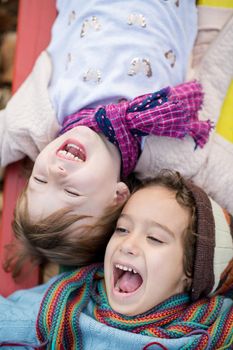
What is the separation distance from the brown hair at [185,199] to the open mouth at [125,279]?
11 centimetres

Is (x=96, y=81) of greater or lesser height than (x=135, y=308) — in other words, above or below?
above

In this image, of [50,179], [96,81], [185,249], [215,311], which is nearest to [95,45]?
[96,81]

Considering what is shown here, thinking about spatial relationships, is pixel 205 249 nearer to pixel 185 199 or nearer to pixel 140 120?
pixel 185 199

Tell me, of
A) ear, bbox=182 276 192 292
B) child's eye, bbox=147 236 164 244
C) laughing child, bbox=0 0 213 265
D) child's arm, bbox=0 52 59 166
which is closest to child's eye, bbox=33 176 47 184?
laughing child, bbox=0 0 213 265

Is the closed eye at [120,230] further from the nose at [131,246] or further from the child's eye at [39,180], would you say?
the child's eye at [39,180]

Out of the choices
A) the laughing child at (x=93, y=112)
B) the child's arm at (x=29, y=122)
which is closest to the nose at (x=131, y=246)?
the laughing child at (x=93, y=112)

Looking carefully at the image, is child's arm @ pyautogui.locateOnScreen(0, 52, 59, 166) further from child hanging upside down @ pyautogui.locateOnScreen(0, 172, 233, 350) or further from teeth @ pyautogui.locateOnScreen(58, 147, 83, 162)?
child hanging upside down @ pyautogui.locateOnScreen(0, 172, 233, 350)

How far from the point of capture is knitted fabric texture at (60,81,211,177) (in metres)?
1.23

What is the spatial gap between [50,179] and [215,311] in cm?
48

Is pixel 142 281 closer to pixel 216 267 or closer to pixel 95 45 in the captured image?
pixel 216 267

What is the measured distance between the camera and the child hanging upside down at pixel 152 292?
3.62 feet

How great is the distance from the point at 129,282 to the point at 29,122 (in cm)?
49

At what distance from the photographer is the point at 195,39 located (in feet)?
4.72

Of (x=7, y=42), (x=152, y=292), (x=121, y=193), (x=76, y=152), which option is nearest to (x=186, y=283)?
(x=152, y=292)
